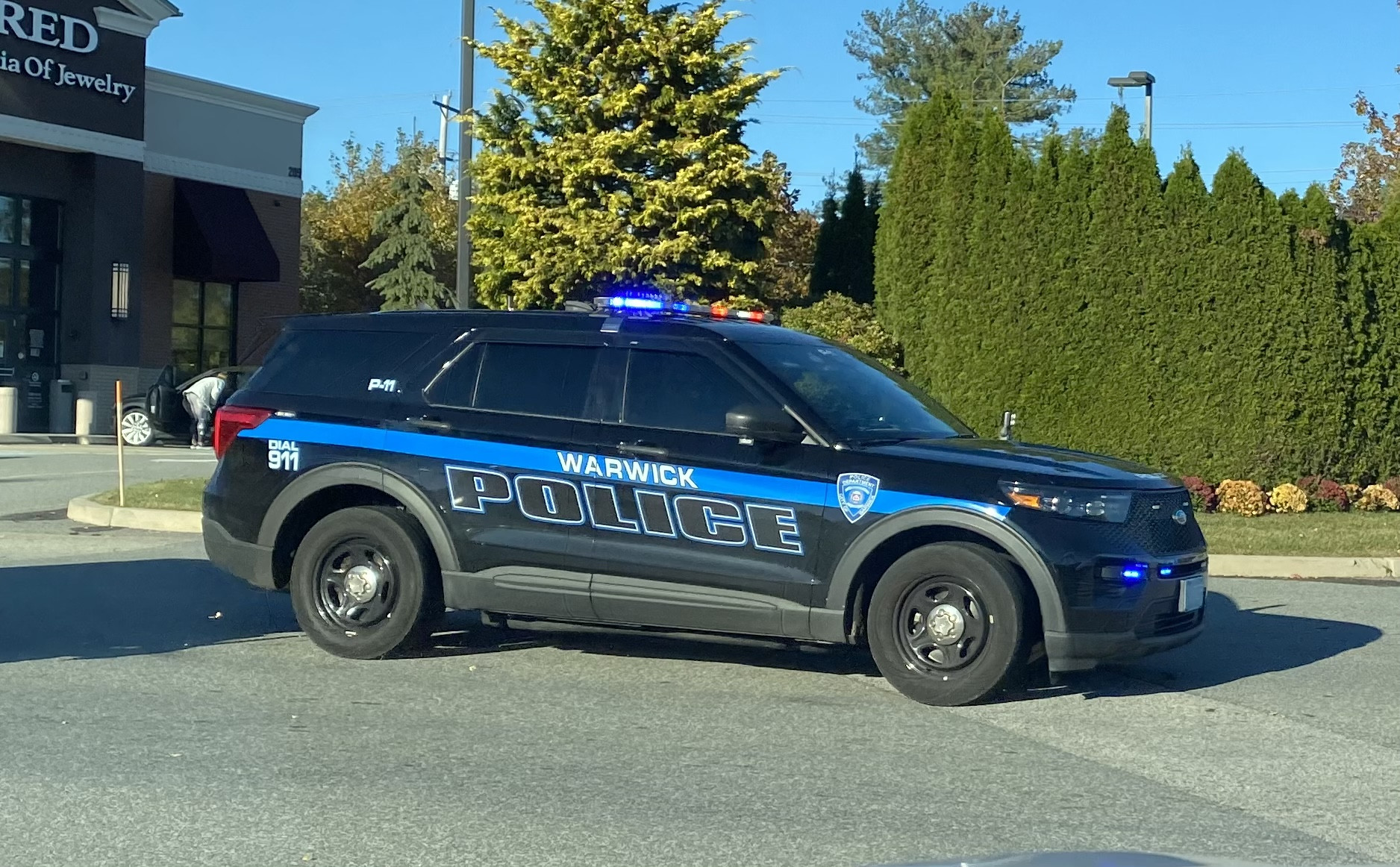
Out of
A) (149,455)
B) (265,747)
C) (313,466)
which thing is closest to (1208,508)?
(313,466)

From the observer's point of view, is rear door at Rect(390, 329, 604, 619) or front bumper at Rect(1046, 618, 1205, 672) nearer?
front bumper at Rect(1046, 618, 1205, 672)

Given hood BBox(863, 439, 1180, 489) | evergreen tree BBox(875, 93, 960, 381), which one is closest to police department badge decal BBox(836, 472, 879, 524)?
hood BBox(863, 439, 1180, 489)

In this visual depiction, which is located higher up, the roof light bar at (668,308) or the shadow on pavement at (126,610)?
the roof light bar at (668,308)

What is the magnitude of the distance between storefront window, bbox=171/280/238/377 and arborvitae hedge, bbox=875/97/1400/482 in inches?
918

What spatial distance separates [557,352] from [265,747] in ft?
8.66

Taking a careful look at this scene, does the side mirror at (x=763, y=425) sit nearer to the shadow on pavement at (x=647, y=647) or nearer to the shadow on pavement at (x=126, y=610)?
the shadow on pavement at (x=647, y=647)

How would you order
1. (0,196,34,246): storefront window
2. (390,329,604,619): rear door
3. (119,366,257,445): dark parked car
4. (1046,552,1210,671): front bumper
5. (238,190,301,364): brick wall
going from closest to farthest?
(1046,552,1210,671): front bumper → (390,329,604,619): rear door → (119,366,257,445): dark parked car → (0,196,34,246): storefront window → (238,190,301,364): brick wall

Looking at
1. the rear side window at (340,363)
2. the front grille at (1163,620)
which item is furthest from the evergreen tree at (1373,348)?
the rear side window at (340,363)

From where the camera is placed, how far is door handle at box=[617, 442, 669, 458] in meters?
7.41

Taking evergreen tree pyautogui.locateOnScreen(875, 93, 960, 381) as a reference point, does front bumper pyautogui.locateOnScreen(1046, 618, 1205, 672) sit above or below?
below

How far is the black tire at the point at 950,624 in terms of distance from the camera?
6832mm

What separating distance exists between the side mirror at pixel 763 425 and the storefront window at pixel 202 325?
29.9 meters

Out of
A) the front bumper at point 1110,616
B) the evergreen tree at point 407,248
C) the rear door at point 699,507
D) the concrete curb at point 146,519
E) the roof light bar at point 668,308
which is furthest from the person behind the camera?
the evergreen tree at point 407,248

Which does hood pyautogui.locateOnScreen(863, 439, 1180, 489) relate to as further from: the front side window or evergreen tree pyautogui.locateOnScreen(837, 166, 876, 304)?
evergreen tree pyautogui.locateOnScreen(837, 166, 876, 304)
